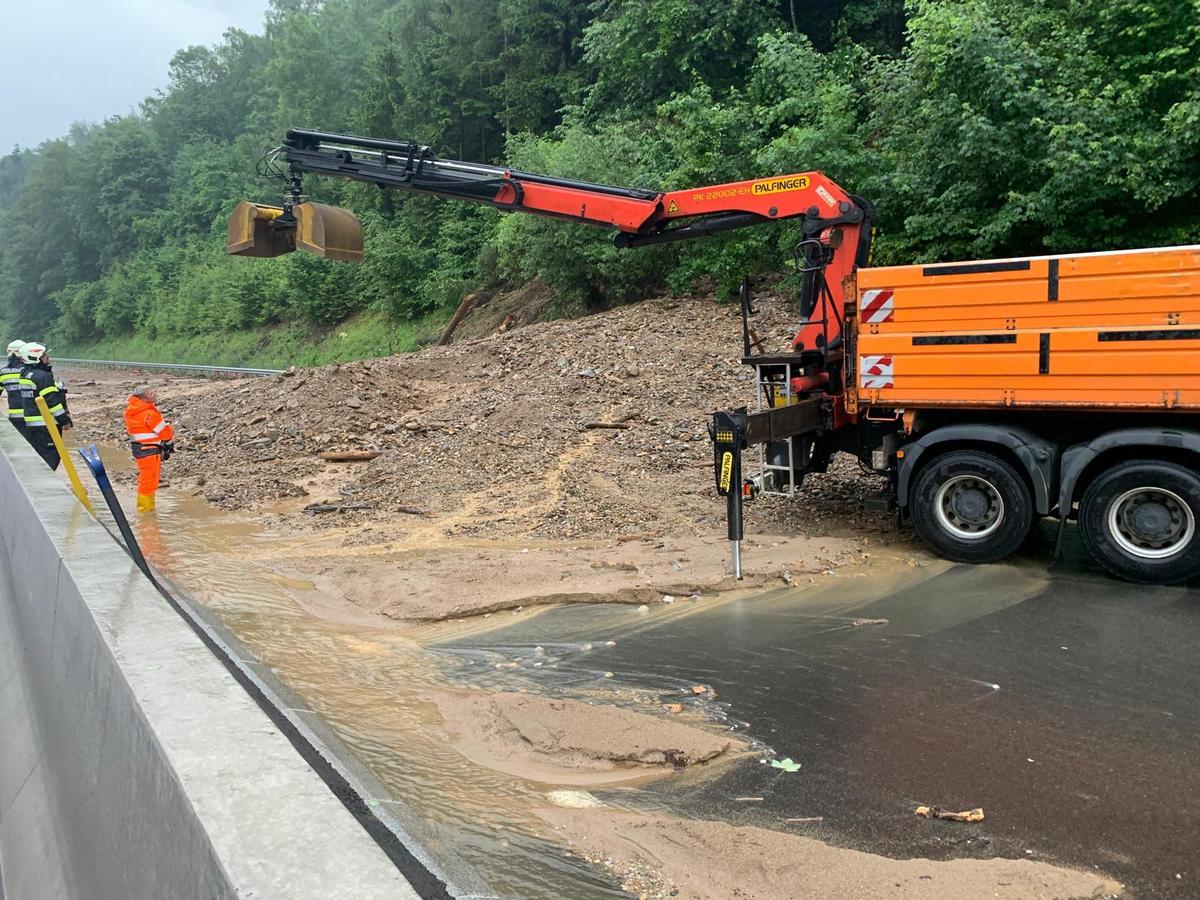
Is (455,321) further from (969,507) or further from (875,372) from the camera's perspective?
(969,507)

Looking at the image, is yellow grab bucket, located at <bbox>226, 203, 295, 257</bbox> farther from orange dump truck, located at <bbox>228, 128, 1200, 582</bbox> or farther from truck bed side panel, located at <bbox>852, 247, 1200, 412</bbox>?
truck bed side panel, located at <bbox>852, 247, 1200, 412</bbox>

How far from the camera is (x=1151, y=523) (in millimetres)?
7008

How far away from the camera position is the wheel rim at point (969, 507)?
304 inches

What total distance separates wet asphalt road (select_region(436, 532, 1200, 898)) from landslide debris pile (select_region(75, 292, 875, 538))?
2.64 meters

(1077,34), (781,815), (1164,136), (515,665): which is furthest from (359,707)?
(1077,34)

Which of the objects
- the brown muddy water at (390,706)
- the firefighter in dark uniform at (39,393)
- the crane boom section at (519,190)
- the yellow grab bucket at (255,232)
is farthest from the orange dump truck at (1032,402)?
the firefighter in dark uniform at (39,393)

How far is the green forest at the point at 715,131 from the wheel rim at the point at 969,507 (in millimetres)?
6792

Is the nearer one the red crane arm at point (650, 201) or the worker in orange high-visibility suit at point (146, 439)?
the red crane arm at point (650, 201)

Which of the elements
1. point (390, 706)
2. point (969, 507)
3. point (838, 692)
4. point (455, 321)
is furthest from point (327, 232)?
point (455, 321)

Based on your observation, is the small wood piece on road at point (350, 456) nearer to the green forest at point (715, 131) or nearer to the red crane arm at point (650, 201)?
the red crane arm at point (650, 201)

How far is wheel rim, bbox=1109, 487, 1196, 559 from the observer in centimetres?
691

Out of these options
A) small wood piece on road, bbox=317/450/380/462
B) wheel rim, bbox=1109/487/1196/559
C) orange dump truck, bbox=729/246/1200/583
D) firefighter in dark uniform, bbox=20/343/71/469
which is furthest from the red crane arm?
small wood piece on road, bbox=317/450/380/462

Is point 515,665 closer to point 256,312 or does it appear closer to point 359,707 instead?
point 359,707

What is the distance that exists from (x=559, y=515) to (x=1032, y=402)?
490 centimetres
